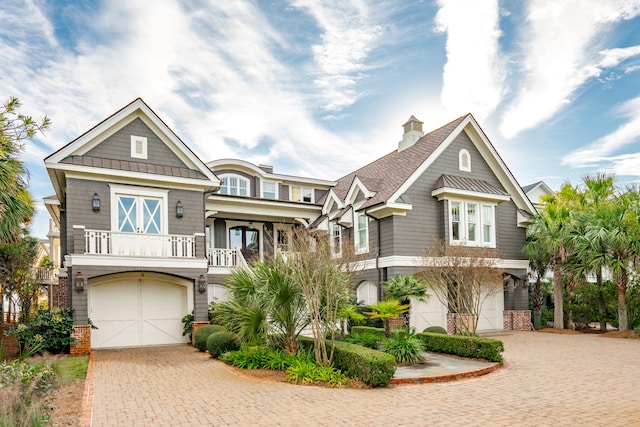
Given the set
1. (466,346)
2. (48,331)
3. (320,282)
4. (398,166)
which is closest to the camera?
(320,282)

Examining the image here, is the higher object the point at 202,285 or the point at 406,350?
the point at 202,285

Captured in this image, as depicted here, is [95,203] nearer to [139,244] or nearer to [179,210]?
[139,244]

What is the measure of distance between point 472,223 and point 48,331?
1717cm

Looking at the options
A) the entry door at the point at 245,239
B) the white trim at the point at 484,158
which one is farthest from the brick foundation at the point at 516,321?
the entry door at the point at 245,239

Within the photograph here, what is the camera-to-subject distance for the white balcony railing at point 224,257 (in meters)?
21.0

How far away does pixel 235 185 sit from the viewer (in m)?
24.8

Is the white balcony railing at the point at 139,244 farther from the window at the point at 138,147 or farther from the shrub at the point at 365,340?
the shrub at the point at 365,340

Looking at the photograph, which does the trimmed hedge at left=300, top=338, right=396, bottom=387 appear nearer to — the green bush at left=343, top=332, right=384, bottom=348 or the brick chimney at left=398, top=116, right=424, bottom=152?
the green bush at left=343, top=332, right=384, bottom=348

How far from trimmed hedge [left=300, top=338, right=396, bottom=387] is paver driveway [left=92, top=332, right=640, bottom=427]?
0.28 m

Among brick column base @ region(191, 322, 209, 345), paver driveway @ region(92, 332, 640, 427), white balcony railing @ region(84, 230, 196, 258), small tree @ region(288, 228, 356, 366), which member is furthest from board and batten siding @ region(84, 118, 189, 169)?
small tree @ region(288, 228, 356, 366)

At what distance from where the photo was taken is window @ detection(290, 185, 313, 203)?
2639 centimetres

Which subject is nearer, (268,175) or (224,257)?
(224,257)

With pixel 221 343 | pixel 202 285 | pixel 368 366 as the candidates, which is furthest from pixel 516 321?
pixel 368 366

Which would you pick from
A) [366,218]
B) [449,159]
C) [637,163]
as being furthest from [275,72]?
[637,163]
